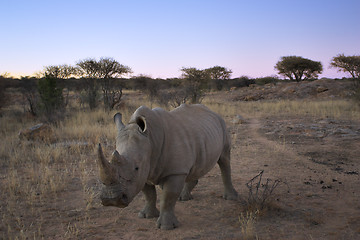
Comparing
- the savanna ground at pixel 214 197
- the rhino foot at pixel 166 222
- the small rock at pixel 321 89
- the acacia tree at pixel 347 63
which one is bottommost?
the savanna ground at pixel 214 197

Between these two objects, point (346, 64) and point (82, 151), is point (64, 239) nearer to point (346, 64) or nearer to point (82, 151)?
point (82, 151)

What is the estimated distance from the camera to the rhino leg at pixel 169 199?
10.8 ft

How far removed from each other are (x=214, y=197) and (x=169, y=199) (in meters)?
1.52

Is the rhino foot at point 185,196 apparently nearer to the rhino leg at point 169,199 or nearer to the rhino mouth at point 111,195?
the rhino leg at point 169,199

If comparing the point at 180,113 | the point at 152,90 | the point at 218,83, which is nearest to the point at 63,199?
the point at 180,113

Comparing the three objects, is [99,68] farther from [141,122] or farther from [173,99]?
[141,122]

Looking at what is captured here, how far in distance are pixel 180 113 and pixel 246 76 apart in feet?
138

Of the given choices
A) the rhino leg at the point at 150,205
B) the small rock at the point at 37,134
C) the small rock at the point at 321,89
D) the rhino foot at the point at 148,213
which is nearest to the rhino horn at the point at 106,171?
the rhino leg at the point at 150,205

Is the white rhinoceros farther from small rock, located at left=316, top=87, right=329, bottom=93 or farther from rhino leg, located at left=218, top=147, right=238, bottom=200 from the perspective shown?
small rock, located at left=316, top=87, right=329, bottom=93

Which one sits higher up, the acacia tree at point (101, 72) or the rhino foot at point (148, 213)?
the acacia tree at point (101, 72)

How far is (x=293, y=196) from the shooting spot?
15.0 feet

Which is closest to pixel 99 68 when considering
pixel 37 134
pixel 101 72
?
pixel 101 72

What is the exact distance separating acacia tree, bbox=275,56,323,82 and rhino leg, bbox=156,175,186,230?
→ 36.9m

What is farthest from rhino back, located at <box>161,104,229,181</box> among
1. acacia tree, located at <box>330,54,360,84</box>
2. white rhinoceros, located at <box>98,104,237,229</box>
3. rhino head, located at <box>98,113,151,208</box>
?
acacia tree, located at <box>330,54,360,84</box>
